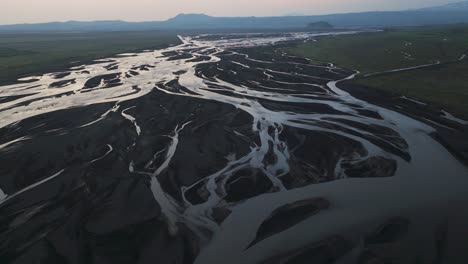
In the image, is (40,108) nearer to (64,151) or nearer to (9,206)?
(64,151)

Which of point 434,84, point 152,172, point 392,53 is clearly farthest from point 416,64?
point 152,172

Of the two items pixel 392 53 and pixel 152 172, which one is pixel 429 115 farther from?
pixel 392 53

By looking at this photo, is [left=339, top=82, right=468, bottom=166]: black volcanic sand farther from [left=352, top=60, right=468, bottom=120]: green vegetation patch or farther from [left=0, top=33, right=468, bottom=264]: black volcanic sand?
[left=352, top=60, right=468, bottom=120]: green vegetation patch

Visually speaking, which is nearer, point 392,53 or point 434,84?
point 434,84

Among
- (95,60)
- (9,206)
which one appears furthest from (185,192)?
(95,60)

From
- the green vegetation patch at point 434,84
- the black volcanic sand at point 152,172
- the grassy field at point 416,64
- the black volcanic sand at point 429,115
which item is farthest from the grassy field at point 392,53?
the black volcanic sand at point 152,172

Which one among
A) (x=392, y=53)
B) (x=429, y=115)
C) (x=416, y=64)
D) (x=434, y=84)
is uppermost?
(x=429, y=115)
